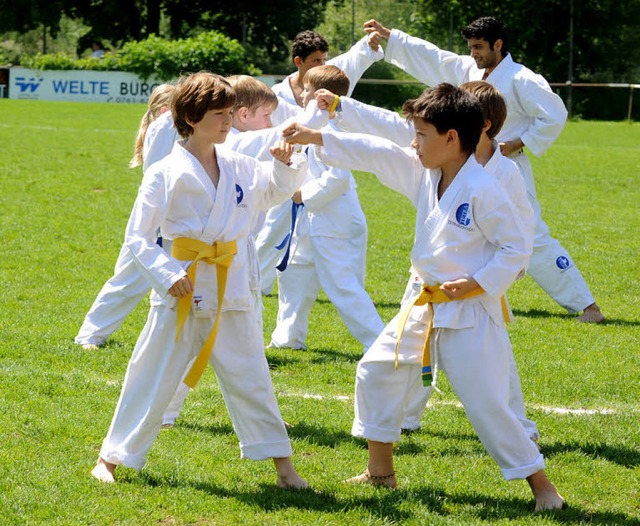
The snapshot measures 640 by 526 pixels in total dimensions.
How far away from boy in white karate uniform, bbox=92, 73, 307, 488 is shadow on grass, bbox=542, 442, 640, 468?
1.37 meters

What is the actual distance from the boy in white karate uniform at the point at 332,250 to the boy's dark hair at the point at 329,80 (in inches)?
29.5

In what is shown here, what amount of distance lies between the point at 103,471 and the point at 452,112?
2104mm

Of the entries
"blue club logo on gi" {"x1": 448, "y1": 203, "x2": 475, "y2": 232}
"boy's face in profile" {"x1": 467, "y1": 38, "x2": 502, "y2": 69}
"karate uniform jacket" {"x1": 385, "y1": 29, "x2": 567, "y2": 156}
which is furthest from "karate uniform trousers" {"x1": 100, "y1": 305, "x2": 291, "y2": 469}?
"boy's face in profile" {"x1": 467, "y1": 38, "x2": 502, "y2": 69}

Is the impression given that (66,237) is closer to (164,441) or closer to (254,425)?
(164,441)

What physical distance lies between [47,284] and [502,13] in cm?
3619

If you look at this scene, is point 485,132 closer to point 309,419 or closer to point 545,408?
point 309,419

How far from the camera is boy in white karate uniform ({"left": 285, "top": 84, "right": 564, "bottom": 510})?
161 inches

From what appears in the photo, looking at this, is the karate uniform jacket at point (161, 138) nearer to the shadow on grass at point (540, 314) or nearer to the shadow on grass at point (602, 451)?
the shadow on grass at point (602, 451)

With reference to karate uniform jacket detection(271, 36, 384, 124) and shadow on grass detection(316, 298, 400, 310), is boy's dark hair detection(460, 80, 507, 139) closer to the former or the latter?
karate uniform jacket detection(271, 36, 384, 124)

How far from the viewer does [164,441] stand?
497cm

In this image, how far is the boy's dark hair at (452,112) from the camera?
13.4ft

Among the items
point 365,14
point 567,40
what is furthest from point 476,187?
point 365,14

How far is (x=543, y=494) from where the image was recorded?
422 centimetres

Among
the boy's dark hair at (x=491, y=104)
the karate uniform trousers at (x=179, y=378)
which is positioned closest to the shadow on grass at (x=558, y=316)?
the boy's dark hair at (x=491, y=104)
